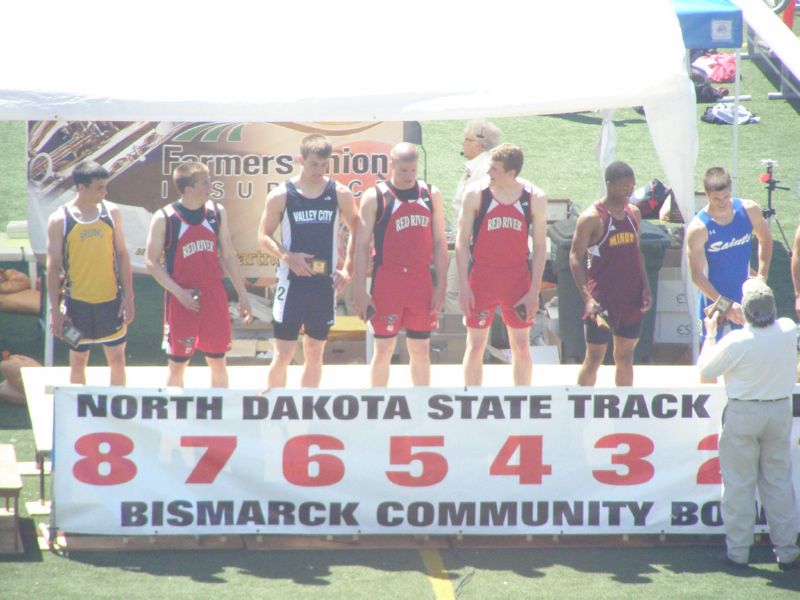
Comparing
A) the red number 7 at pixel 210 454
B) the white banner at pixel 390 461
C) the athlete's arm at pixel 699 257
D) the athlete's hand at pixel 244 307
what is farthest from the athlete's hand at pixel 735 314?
the red number 7 at pixel 210 454

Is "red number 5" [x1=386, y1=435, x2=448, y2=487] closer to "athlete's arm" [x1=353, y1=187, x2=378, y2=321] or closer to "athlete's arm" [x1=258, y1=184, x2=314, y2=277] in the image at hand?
"athlete's arm" [x1=353, y1=187, x2=378, y2=321]

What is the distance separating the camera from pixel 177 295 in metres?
7.81

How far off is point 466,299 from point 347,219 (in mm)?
902

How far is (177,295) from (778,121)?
12.3 meters

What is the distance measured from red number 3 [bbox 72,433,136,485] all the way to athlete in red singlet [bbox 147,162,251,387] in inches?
42.1

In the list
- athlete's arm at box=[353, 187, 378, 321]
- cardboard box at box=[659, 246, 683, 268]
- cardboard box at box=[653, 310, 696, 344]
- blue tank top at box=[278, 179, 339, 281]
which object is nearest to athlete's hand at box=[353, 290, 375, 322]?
athlete's arm at box=[353, 187, 378, 321]

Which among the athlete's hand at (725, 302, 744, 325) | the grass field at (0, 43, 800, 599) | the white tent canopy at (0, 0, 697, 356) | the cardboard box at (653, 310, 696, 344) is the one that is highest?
the white tent canopy at (0, 0, 697, 356)

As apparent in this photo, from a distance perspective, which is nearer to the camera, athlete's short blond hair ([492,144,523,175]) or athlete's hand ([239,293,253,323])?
athlete's short blond hair ([492,144,523,175])

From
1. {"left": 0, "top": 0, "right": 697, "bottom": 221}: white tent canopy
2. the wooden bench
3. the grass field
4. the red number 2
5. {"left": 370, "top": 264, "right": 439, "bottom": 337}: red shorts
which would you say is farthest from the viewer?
{"left": 0, "top": 0, "right": 697, "bottom": 221}: white tent canopy

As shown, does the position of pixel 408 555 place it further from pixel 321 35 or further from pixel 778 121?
pixel 778 121

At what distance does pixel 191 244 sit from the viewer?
7.86 meters

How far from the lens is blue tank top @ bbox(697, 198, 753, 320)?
830 centimetres

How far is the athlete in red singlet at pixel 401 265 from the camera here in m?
7.96

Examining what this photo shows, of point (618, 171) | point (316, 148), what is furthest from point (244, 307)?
point (618, 171)
